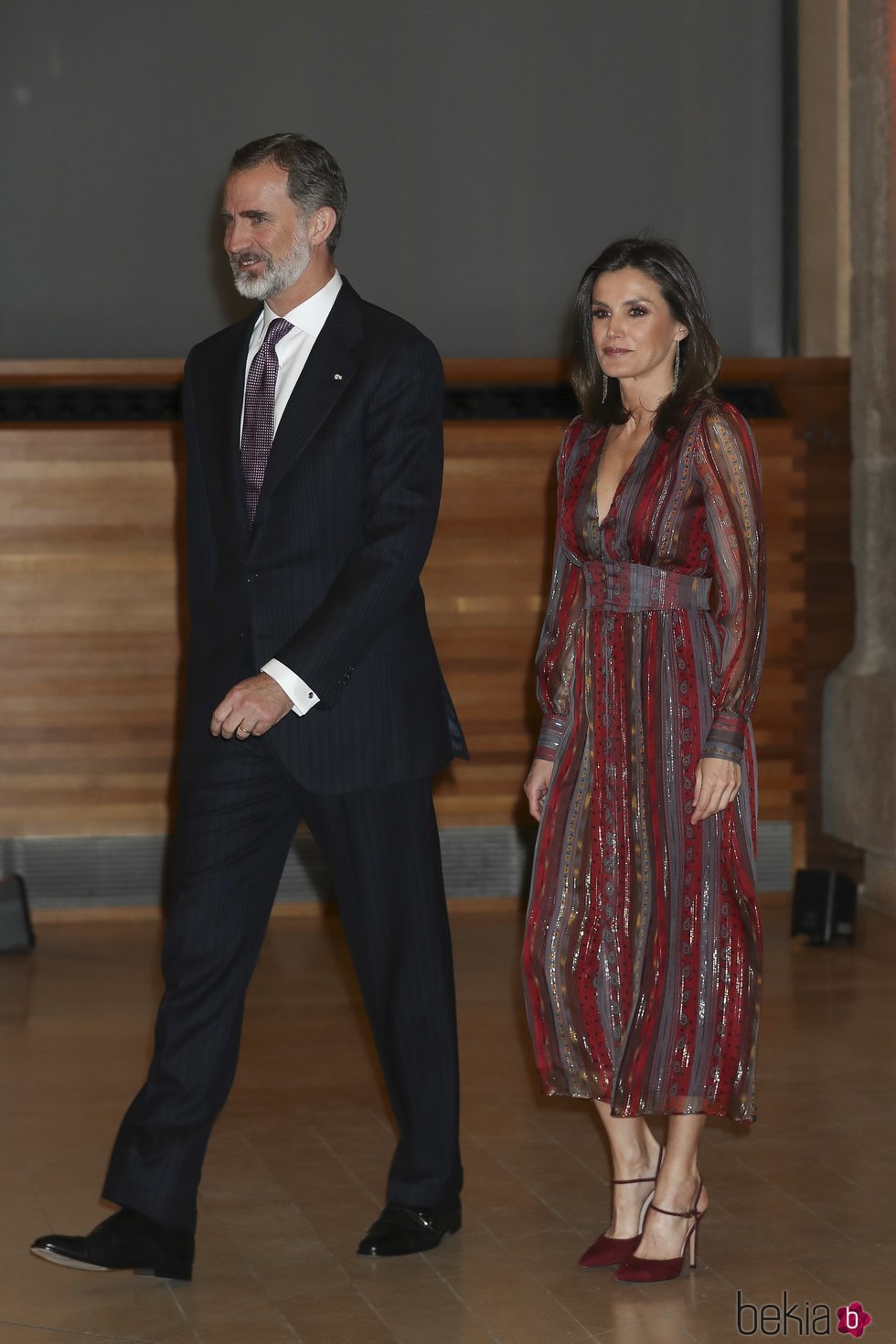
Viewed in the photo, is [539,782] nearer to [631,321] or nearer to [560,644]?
[560,644]

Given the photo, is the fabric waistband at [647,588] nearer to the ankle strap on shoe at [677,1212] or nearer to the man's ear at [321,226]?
the man's ear at [321,226]

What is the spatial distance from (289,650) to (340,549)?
21 cm

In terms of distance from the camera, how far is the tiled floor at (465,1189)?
2918mm

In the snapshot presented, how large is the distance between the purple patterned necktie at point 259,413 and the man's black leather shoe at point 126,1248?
1.11m

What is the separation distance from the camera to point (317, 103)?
273 inches

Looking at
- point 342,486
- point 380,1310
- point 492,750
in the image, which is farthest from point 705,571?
point 492,750

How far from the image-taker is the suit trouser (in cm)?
305

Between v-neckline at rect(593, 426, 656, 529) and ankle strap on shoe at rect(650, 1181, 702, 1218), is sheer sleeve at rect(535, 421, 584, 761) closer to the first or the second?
v-neckline at rect(593, 426, 656, 529)

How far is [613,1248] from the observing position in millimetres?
3119

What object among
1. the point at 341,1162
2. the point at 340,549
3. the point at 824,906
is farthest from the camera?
the point at 824,906

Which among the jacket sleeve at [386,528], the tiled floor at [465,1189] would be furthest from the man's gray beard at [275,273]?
the tiled floor at [465,1189]

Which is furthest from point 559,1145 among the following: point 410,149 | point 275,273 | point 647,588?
point 410,149

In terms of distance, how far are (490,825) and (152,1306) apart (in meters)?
3.66

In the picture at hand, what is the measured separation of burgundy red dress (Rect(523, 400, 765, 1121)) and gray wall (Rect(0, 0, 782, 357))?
4.15 meters
